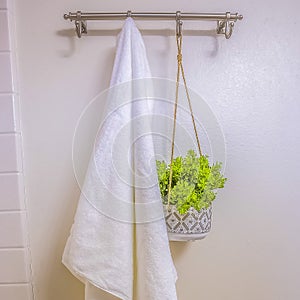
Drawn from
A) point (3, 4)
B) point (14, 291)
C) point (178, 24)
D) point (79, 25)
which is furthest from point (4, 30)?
point (14, 291)

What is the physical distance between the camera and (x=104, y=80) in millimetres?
823

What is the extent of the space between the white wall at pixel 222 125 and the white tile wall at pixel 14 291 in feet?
0.11

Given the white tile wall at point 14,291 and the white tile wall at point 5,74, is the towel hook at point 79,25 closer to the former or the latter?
the white tile wall at point 5,74

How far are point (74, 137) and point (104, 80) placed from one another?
16 cm

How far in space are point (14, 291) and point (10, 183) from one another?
10.4 inches

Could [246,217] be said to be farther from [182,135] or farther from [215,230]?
[182,135]

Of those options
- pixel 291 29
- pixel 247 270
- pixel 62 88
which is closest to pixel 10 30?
pixel 62 88

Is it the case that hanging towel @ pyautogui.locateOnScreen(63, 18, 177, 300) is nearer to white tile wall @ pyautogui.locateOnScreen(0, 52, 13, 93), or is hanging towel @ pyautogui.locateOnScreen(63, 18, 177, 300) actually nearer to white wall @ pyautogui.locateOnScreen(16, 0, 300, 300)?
white wall @ pyautogui.locateOnScreen(16, 0, 300, 300)

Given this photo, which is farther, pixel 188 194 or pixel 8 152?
pixel 8 152

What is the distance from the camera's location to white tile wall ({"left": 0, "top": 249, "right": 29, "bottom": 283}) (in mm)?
803

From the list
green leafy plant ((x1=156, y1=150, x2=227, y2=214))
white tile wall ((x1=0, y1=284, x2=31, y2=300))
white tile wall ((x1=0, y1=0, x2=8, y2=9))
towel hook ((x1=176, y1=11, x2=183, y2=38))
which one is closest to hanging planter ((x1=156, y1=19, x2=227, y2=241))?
green leafy plant ((x1=156, y1=150, x2=227, y2=214))

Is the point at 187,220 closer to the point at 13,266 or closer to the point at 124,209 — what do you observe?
the point at 124,209

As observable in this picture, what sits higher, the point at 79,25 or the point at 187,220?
the point at 79,25

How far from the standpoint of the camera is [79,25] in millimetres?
763
